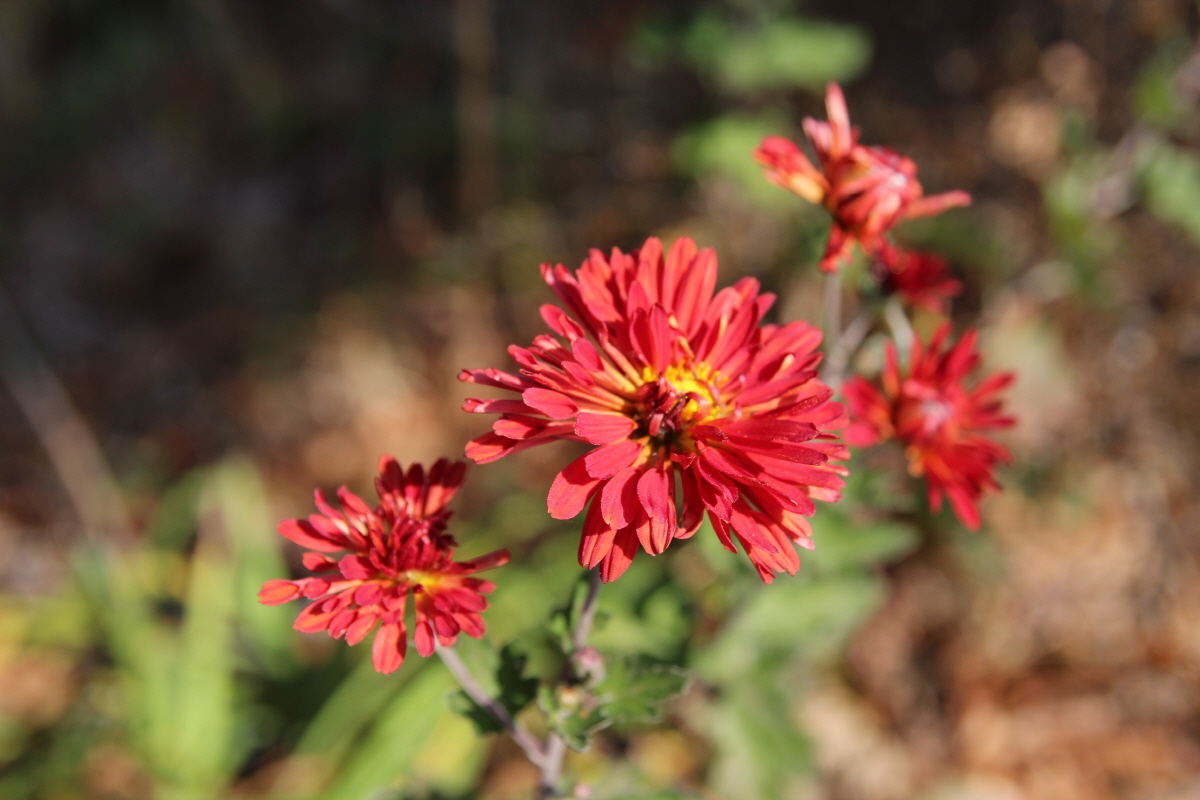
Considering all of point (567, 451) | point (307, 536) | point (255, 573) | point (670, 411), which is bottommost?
point (670, 411)

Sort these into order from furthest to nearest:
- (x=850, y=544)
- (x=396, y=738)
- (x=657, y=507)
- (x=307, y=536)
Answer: (x=396, y=738) → (x=850, y=544) → (x=307, y=536) → (x=657, y=507)

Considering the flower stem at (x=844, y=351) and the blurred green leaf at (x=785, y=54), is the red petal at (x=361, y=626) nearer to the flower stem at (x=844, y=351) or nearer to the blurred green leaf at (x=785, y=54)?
the flower stem at (x=844, y=351)

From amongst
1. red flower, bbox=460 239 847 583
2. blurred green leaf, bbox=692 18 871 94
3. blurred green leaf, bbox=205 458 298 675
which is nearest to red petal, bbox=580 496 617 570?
red flower, bbox=460 239 847 583

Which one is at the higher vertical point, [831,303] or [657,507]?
[831,303]

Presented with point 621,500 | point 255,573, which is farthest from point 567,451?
point 621,500

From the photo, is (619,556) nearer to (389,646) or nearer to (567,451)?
(389,646)

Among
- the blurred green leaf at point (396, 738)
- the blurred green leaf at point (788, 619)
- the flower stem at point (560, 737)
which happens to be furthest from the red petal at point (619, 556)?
the blurred green leaf at point (396, 738)
